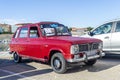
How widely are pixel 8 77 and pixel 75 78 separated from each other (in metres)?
2.32

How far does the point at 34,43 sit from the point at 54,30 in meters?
0.96

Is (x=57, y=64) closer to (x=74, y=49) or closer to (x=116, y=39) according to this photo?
(x=74, y=49)

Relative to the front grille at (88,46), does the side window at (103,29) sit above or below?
above

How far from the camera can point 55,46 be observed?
315 inches

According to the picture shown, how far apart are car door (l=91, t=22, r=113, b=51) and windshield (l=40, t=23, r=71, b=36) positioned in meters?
1.92

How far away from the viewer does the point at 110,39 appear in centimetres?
1025

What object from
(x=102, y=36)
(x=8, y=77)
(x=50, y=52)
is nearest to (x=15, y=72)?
(x=8, y=77)

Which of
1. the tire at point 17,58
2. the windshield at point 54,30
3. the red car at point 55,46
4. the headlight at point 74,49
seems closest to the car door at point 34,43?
the red car at point 55,46

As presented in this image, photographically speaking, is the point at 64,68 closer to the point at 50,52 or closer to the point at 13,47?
the point at 50,52

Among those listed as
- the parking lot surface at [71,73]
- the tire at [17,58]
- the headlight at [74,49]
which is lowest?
the parking lot surface at [71,73]

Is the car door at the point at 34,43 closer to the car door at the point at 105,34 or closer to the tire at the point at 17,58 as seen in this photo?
the tire at the point at 17,58

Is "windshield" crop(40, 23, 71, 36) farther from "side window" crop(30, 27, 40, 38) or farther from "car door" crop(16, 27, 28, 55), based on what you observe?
"car door" crop(16, 27, 28, 55)

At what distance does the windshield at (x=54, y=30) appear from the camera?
899cm

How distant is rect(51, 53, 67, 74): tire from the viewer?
777cm
